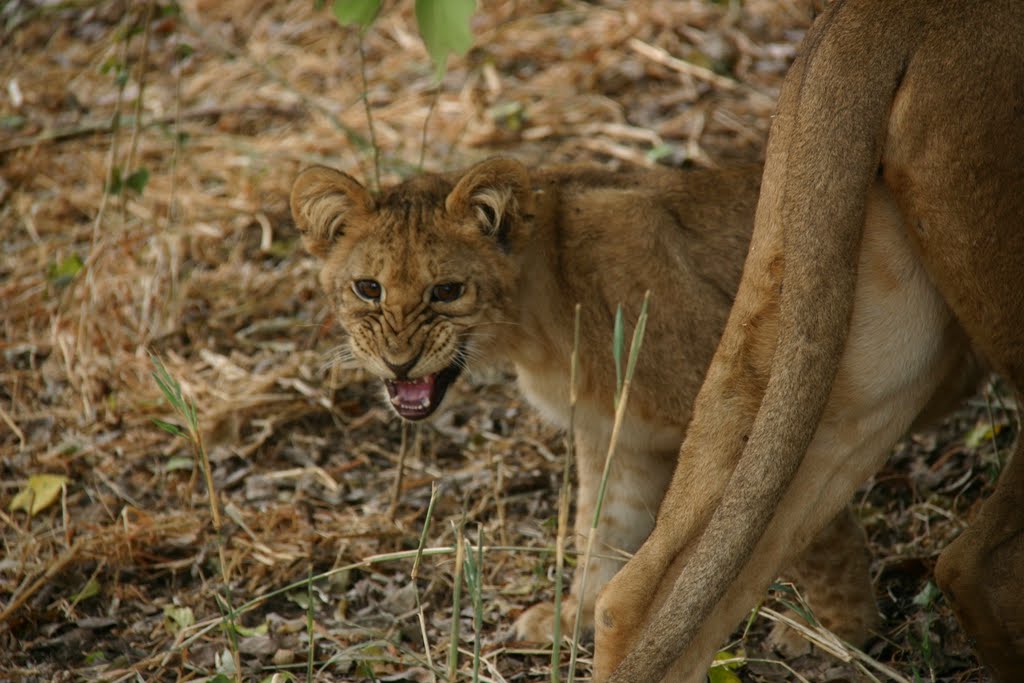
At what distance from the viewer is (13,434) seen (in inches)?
226

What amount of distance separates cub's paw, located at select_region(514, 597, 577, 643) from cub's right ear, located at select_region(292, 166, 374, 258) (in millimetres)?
1501

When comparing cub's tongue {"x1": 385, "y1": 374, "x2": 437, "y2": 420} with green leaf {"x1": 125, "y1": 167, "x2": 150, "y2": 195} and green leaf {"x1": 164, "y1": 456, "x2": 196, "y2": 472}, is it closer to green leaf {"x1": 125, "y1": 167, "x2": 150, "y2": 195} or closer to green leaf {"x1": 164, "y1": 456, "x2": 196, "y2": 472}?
green leaf {"x1": 164, "y1": 456, "x2": 196, "y2": 472}

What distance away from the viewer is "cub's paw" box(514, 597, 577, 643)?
448cm

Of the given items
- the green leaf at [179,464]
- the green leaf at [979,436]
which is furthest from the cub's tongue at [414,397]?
the green leaf at [979,436]

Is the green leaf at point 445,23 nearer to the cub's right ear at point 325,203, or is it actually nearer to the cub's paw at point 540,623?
the cub's right ear at point 325,203

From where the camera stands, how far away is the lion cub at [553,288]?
4.34 metres

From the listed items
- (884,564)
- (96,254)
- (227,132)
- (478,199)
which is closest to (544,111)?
(227,132)

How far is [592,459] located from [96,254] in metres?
3.12

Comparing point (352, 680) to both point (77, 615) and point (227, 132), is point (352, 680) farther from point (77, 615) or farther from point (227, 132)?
point (227, 132)

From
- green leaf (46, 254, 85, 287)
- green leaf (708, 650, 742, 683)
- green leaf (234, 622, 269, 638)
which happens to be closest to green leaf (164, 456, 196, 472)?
green leaf (234, 622, 269, 638)

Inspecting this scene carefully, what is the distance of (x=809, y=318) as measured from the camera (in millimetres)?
2947

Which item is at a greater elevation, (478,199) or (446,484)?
(478,199)

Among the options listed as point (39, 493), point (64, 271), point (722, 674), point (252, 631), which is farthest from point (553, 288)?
point (64, 271)

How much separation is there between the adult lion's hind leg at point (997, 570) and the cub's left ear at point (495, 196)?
1.87m
